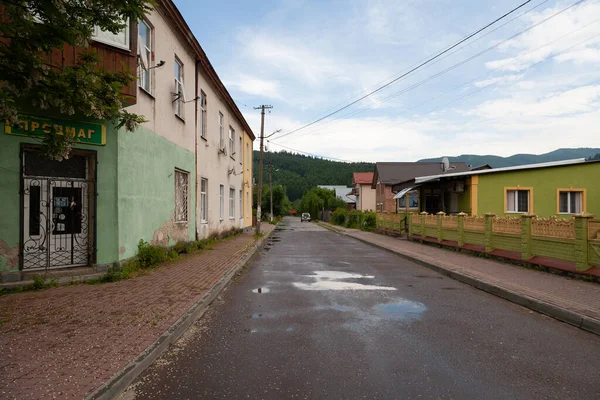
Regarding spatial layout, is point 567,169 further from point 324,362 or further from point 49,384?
point 49,384

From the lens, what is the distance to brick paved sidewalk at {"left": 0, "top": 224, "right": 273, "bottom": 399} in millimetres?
3580

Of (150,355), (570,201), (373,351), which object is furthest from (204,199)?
(570,201)

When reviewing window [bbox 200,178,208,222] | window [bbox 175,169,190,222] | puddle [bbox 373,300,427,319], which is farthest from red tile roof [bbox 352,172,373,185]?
puddle [bbox 373,300,427,319]

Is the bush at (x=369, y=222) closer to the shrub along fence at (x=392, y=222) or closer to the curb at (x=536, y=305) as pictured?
the shrub along fence at (x=392, y=222)

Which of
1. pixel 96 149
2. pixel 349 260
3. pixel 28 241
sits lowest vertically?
pixel 349 260

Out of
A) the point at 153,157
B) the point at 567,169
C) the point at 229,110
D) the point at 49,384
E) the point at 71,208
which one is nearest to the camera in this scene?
the point at 49,384

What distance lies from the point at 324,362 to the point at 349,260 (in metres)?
9.43

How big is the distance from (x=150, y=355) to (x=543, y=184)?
21.2 metres

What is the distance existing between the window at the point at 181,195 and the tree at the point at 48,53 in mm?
8537

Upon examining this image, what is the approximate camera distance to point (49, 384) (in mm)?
3482

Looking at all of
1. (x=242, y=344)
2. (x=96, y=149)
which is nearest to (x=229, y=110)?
(x=96, y=149)

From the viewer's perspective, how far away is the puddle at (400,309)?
6227 millimetres

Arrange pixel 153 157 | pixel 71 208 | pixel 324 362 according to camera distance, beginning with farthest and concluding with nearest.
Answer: pixel 153 157, pixel 71 208, pixel 324 362

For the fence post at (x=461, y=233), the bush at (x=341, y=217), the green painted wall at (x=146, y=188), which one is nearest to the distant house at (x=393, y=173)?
the bush at (x=341, y=217)
